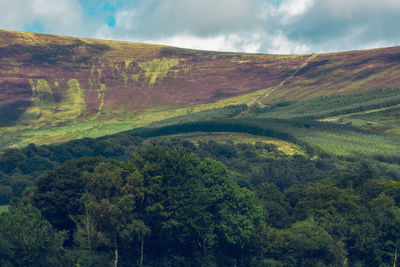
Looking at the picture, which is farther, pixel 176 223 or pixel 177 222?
pixel 177 222

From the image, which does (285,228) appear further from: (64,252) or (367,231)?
(64,252)

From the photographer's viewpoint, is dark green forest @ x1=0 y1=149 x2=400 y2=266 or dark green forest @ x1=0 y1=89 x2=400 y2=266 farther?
dark green forest @ x1=0 y1=149 x2=400 y2=266

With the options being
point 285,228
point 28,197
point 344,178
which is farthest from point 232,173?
point 28,197

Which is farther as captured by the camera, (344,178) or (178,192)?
(344,178)

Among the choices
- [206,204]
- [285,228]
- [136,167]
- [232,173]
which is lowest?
[232,173]

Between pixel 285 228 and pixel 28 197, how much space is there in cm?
4611

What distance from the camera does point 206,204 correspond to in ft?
270

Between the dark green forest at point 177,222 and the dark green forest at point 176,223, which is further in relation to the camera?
the dark green forest at point 177,222

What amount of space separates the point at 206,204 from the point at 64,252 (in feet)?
79.7

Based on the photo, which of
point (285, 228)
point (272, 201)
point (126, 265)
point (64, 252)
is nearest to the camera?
point (64, 252)

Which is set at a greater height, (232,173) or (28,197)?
(28,197)

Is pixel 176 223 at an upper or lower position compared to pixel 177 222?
lower

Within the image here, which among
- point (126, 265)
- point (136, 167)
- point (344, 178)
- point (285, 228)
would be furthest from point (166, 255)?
point (344, 178)

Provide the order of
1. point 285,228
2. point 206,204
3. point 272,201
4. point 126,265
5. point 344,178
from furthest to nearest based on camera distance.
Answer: point 344,178, point 272,201, point 285,228, point 206,204, point 126,265
